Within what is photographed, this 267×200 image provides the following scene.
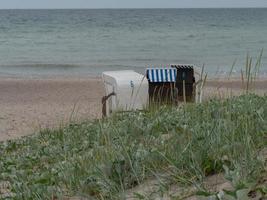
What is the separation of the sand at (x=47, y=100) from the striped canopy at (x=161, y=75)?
818 millimetres

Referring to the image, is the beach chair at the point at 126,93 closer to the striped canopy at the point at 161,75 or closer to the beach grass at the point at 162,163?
the striped canopy at the point at 161,75

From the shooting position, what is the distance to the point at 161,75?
10.9 metres

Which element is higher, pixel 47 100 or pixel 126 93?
→ pixel 126 93

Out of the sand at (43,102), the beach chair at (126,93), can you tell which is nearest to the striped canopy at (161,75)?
the beach chair at (126,93)

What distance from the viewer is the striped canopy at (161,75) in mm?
10773

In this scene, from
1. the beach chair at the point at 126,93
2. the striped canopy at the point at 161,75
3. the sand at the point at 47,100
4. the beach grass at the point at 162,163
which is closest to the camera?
the beach grass at the point at 162,163

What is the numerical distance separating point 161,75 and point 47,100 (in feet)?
22.7

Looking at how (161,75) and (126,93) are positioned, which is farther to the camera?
(161,75)

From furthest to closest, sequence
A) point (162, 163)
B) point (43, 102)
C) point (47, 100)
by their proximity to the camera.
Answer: point (47, 100) < point (43, 102) < point (162, 163)

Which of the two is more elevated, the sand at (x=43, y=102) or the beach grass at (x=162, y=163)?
the beach grass at (x=162, y=163)

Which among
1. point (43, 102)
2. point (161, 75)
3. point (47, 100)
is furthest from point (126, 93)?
point (47, 100)

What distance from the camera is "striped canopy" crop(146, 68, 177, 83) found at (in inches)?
424

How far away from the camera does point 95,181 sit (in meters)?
3.08

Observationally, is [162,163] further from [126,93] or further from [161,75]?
[161,75]
